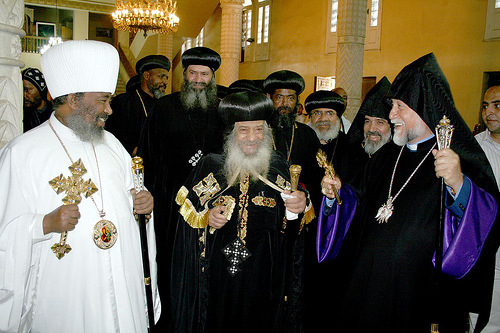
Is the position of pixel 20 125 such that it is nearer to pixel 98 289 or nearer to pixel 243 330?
pixel 98 289

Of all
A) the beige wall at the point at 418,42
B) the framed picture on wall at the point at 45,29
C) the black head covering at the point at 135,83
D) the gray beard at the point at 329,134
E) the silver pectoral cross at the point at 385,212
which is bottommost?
the silver pectoral cross at the point at 385,212

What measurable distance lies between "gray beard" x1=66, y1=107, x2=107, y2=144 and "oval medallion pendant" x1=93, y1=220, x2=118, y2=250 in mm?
494

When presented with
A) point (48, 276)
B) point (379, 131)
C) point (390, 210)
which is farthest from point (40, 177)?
point (379, 131)

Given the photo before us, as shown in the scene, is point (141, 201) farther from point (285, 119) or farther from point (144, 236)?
point (285, 119)

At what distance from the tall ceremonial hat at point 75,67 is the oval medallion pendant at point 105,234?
2.54 feet

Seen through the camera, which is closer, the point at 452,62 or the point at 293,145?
the point at 293,145

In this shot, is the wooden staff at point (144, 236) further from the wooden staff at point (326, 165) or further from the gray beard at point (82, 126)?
the wooden staff at point (326, 165)

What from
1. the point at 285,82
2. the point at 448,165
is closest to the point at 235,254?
the point at 448,165

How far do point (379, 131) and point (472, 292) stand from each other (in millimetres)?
2165

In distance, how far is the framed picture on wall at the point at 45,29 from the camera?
2673cm

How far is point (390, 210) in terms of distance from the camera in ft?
8.95

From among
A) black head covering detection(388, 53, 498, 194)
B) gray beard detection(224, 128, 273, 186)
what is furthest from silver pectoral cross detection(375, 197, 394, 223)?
gray beard detection(224, 128, 273, 186)

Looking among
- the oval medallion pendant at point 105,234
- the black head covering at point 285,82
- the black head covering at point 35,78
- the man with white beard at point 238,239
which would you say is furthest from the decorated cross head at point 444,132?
the black head covering at point 35,78

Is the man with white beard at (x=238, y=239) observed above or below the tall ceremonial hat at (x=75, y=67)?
below
